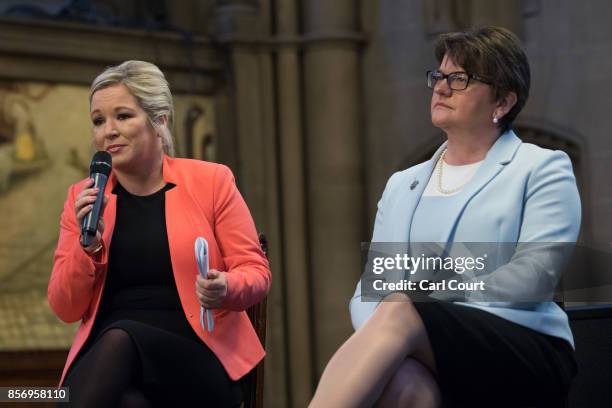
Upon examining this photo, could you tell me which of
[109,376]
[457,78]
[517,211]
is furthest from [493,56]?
[109,376]

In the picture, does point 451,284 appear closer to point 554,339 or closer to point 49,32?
point 554,339

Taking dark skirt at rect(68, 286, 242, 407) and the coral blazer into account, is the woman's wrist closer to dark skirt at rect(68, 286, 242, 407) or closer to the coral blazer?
the coral blazer

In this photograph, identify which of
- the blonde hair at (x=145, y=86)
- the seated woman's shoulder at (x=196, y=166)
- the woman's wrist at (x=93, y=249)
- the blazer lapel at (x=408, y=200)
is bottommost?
the woman's wrist at (x=93, y=249)

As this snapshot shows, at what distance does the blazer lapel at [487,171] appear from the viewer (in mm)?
2807

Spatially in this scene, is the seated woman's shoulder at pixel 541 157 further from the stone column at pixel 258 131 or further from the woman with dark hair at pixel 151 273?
the stone column at pixel 258 131

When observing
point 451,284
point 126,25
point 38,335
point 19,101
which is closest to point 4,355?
point 38,335

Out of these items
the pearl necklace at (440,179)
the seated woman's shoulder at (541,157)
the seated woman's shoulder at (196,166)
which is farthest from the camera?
the seated woman's shoulder at (196,166)

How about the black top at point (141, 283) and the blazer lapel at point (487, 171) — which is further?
the black top at point (141, 283)

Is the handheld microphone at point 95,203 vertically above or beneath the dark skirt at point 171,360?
above

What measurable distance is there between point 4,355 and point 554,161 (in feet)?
16.4

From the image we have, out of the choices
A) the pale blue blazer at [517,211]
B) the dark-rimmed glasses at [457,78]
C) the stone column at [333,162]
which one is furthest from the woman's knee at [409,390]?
the stone column at [333,162]

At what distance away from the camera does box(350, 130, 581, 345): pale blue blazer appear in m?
2.68

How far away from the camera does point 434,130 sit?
7922 mm

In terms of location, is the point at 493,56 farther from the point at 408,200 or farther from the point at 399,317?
the point at 399,317
